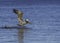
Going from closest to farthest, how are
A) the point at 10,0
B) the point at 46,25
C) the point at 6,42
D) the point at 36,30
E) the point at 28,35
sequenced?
the point at 6,42 → the point at 28,35 → the point at 36,30 → the point at 46,25 → the point at 10,0

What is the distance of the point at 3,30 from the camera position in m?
26.1

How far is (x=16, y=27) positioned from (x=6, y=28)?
1.89 feet

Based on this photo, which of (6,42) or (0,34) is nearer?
(6,42)

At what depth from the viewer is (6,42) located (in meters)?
21.9

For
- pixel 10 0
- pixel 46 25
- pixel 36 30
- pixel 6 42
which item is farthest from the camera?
pixel 10 0

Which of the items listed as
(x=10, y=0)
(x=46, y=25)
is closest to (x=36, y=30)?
(x=46, y=25)

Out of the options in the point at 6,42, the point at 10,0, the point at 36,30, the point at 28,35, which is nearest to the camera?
the point at 6,42

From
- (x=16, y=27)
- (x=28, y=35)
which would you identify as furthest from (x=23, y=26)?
(x=28, y=35)

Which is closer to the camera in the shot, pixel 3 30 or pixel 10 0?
pixel 3 30

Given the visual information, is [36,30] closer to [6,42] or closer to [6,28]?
[6,28]

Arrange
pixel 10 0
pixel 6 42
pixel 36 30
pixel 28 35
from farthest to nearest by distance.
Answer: pixel 10 0 < pixel 36 30 < pixel 28 35 < pixel 6 42

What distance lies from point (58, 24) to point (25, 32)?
186 inches

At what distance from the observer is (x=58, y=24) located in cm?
2931

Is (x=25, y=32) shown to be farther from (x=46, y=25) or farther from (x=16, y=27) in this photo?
(x=46, y=25)
